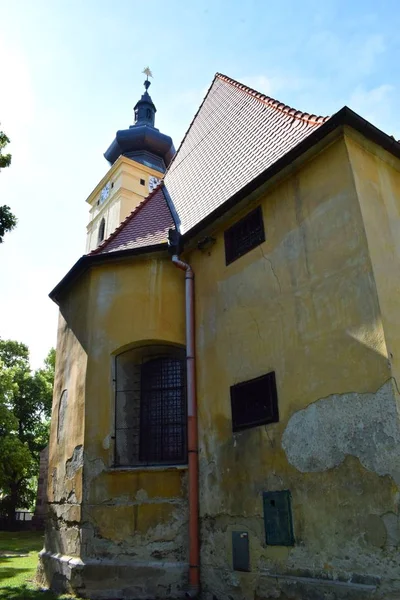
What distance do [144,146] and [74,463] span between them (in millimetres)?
25700

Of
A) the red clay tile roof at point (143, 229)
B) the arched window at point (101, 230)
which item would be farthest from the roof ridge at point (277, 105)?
the arched window at point (101, 230)

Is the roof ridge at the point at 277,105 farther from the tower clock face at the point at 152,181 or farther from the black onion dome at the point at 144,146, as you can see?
the black onion dome at the point at 144,146

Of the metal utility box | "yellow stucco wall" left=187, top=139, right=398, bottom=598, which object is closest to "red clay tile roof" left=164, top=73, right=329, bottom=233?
"yellow stucco wall" left=187, top=139, right=398, bottom=598

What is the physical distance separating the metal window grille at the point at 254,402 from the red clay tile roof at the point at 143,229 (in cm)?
337

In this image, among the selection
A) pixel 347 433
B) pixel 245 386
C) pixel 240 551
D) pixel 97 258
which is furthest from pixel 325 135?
pixel 240 551

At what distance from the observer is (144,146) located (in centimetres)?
3075

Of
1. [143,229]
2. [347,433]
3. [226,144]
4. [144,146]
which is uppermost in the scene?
[144,146]

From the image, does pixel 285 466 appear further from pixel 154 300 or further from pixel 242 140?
pixel 242 140

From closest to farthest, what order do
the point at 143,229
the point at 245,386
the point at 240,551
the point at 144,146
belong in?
the point at 240,551 → the point at 245,386 → the point at 143,229 → the point at 144,146

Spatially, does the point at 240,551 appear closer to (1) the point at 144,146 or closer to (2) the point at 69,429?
(2) the point at 69,429

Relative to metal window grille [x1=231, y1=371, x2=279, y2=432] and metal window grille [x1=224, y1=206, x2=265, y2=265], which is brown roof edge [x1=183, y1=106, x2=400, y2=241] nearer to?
metal window grille [x1=224, y1=206, x2=265, y2=265]

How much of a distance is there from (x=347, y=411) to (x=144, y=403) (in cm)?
403

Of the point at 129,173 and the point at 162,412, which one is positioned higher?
the point at 129,173

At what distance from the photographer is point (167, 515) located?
23.7 feet
